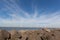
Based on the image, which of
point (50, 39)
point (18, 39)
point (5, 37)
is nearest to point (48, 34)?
point (50, 39)

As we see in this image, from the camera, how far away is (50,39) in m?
13.6

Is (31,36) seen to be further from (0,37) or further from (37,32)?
(0,37)

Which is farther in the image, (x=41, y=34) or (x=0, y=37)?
(x=41, y=34)

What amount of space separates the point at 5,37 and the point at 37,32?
2992 millimetres

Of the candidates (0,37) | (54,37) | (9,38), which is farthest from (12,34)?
(54,37)

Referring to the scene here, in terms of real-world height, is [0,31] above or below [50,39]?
above

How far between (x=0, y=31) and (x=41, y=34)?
3726 millimetres

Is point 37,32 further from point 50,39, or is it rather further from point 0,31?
point 0,31

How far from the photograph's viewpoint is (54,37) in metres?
13.8

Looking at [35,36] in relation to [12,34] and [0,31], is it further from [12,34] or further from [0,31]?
[0,31]

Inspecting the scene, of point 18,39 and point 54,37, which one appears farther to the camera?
point 54,37

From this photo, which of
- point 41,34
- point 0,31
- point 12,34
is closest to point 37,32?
point 41,34

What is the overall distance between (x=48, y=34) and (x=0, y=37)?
179 inches

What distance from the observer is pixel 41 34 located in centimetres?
1334
